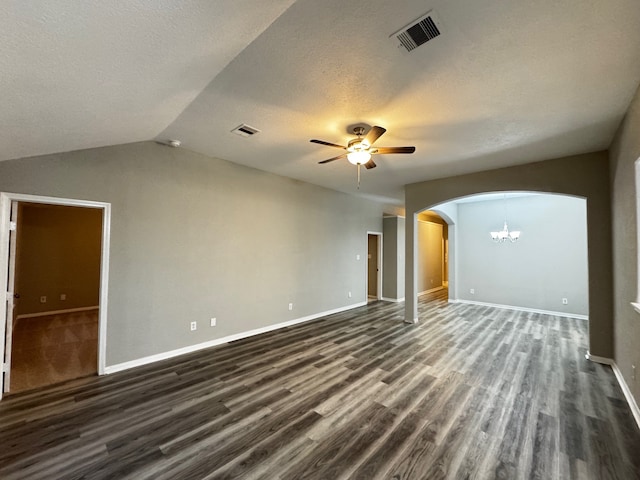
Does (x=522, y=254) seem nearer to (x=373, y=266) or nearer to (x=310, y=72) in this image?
(x=373, y=266)

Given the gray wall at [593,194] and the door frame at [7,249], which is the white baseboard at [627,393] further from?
the door frame at [7,249]

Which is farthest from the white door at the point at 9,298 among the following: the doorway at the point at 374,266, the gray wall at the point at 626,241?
the doorway at the point at 374,266

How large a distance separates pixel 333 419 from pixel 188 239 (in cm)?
311

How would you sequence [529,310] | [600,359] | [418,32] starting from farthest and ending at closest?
[529,310] < [600,359] < [418,32]

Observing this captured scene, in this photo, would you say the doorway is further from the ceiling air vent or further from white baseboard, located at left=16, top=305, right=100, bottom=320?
white baseboard, located at left=16, top=305, right=100, bottom=320

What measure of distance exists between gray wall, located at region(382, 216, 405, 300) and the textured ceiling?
459cm

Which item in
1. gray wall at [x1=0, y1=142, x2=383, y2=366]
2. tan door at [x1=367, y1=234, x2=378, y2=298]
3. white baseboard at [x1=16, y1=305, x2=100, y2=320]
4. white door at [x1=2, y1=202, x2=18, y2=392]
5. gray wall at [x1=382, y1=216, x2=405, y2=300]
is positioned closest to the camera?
white door at [x1=2, y1=202, x2=18, y2=392]

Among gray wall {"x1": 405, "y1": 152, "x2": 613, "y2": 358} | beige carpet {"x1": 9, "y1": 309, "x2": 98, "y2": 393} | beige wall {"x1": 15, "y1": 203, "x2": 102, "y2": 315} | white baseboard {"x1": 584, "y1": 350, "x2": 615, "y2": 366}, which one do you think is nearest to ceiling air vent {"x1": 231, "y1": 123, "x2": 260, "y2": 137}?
beige carpet {"x1": 9, "y1": 309, "x2": 98, "y2": 393}

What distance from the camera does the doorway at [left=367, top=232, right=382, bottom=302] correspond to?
809 centimetres

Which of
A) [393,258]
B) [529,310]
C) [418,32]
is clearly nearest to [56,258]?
[418,32]

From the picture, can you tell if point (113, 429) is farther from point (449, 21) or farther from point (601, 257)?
point (601, 257)

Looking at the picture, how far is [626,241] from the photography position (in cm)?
287

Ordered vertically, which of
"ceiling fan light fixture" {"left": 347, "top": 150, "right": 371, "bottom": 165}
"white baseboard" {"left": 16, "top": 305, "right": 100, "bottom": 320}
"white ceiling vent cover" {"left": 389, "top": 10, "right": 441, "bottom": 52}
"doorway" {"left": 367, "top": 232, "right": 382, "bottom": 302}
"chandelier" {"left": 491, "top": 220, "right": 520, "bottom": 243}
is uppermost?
"white ceiling vent cover" {"left": 389, "top": 10, "right": 441, "bottom": 52}

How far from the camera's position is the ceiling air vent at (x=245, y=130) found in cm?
310
